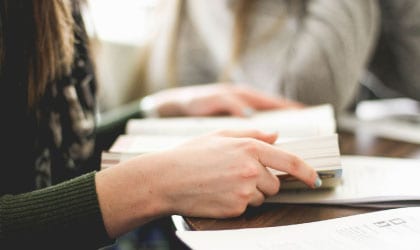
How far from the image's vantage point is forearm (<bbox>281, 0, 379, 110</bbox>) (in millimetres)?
1134

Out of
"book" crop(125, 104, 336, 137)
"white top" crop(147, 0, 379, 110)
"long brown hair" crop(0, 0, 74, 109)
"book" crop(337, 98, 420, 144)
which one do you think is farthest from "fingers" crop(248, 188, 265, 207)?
"white top" crop(147, 0, 379, 110)

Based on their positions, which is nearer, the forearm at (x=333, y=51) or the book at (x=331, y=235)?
the book at (x=331, y=235)

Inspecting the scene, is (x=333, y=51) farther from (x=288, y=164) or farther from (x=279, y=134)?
(x=288, y=164)

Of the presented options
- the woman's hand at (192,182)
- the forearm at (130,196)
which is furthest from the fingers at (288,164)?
the forearm at (130,196)

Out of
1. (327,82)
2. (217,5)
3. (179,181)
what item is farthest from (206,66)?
(179,181)

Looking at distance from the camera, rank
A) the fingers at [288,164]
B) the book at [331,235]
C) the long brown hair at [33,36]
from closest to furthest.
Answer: the book at [331,235]
the fingers at [288,164]
the long brown hair at [33,36]

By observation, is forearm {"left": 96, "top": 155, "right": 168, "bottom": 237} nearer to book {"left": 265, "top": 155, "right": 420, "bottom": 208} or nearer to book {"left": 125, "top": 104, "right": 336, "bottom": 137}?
book {"left": 265, "top": 155, "right": 420, "bottom": 208}

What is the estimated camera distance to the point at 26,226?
0.55 meters

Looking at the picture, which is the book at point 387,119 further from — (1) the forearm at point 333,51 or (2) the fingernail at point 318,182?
(2) the fingernail at point 318,182

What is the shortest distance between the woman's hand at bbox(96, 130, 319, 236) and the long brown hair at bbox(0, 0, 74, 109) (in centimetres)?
23

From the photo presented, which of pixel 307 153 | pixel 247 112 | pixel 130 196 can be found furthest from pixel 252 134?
pixel 247 112

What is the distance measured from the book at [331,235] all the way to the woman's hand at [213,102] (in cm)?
46

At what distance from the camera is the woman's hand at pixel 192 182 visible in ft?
1.80

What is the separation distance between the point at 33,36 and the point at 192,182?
0.34 metres
